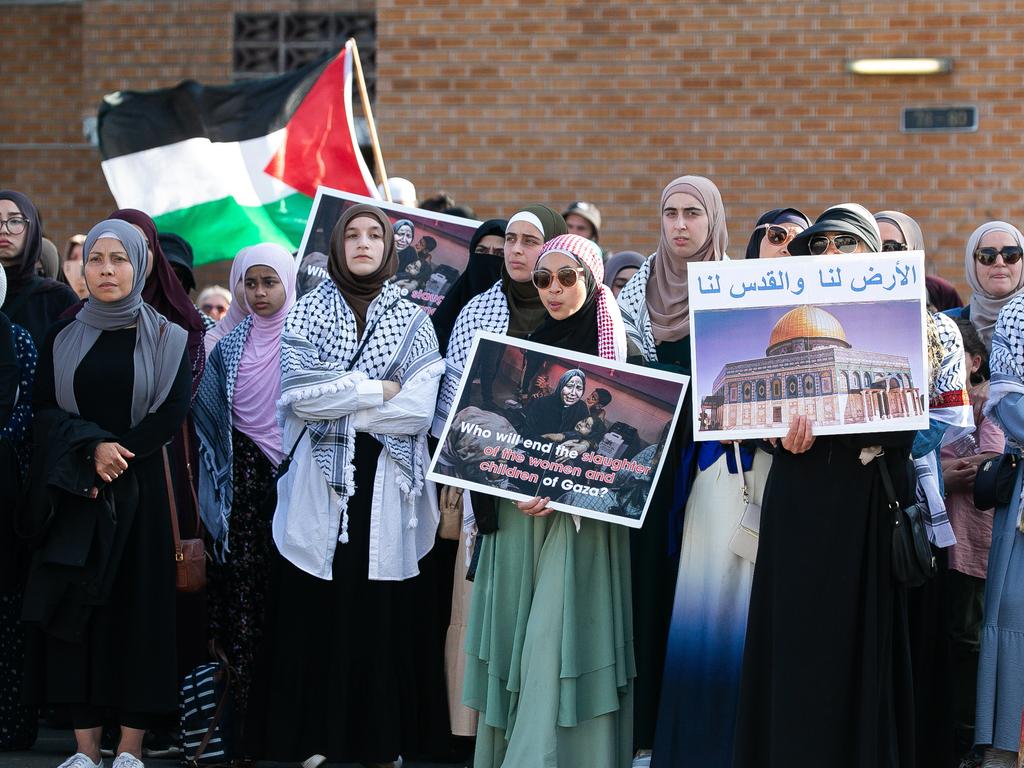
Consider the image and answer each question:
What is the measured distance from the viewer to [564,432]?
5.71m

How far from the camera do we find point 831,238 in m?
5.38

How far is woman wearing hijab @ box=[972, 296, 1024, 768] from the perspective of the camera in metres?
5.75

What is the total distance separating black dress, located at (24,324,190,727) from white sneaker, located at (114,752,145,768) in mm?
144

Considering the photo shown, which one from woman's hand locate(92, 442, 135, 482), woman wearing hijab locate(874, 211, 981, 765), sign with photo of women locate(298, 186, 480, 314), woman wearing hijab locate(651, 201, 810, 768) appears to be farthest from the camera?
sign with photo of women locate(298, 186, 480, 314)

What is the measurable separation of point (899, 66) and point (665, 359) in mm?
4208

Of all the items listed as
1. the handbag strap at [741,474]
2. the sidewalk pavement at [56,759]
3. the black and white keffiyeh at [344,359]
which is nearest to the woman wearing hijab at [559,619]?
the handbag strap at [741,474]

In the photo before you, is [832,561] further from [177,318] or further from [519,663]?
[177,318]

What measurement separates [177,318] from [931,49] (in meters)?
5.22

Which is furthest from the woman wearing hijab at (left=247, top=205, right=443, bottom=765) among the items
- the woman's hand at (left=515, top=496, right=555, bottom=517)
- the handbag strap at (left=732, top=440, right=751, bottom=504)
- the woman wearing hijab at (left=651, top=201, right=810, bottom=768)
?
the handbag strap at (left=732, top=440, right=751, bottom=504)

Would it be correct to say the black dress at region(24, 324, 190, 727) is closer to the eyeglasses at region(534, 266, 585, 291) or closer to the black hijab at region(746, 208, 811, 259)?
the eyeglasses at region(534, 266, 585, 291)

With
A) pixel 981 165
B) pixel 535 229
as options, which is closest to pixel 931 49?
pixel 981 165

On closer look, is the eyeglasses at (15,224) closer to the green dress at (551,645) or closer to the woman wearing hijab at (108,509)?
the woman wearing hijab at (108,509)

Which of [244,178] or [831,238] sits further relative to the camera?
[244,178]

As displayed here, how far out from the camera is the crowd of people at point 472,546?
5238 mm
